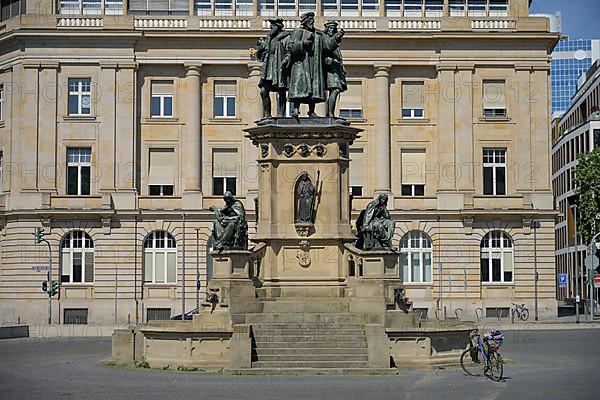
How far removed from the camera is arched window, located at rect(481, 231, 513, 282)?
82625 mm

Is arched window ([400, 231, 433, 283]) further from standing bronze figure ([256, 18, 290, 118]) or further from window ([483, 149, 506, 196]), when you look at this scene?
standing bronze figure ([256, 18, 290, 118])

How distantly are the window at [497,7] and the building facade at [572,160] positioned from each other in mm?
25254

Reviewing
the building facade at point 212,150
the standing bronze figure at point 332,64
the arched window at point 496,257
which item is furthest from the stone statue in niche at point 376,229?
the arched window at point 496,257

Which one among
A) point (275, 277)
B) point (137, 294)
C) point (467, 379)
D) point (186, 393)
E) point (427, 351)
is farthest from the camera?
point (137, 294)

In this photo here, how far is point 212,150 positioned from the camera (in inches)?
3302

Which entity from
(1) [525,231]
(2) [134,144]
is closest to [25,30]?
(2) [134,144]

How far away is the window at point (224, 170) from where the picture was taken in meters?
83.8

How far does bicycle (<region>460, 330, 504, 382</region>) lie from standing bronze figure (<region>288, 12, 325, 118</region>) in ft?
27.6

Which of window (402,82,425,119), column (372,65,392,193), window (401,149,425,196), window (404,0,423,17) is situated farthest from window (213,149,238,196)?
window (404,0,423,17)

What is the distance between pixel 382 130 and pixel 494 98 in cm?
747

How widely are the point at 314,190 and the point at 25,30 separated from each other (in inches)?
1976

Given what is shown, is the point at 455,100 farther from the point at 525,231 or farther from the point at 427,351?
the point at 427,351

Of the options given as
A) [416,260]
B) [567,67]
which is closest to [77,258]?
[416,260]

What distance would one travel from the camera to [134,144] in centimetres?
8262
